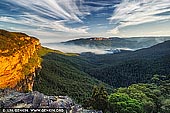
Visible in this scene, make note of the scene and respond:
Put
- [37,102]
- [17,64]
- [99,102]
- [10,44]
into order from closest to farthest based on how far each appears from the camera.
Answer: [37,102] → [99,102] → [17,64] → [10,44]

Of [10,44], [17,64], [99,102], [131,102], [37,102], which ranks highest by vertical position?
[10,44]

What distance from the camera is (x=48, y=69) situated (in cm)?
19325

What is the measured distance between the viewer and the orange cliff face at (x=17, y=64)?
348ft

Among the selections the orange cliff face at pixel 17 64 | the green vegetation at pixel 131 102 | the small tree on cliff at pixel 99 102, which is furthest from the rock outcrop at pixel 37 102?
the orange cliff face at pixel 17 64

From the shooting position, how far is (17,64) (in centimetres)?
12025

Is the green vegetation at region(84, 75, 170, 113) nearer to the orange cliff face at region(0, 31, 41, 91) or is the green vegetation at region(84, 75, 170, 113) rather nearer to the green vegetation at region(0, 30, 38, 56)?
the orange cliff face at region(0, 31, 41, 91)

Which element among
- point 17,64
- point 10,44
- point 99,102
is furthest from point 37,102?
point 10,44

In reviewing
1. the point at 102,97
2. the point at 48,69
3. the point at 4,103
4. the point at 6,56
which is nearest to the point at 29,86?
the point at 6,56

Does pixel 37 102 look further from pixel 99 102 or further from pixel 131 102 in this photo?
pixel 131 102

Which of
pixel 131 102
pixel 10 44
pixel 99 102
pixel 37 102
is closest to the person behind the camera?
pixel 37 102

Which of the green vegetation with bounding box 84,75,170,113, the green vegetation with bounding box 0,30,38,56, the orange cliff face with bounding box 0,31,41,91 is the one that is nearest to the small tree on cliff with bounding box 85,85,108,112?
the green vegetation with bounding box 84,75,170,113

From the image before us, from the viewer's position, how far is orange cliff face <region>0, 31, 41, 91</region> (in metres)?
106

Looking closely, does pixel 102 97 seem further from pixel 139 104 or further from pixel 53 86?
pixel 53 86

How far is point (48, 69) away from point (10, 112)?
158 m
